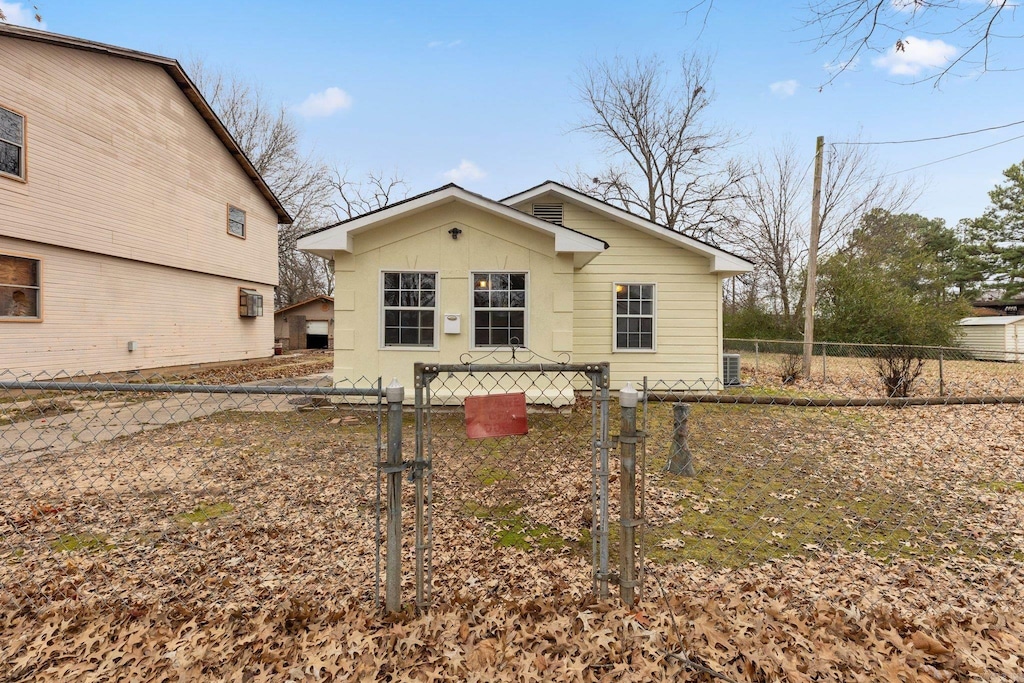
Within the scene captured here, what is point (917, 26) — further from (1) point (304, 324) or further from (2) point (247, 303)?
(1) point (304, 324)

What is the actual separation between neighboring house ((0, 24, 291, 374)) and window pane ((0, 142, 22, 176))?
0.07ft

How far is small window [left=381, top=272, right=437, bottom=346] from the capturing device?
25.3 ft

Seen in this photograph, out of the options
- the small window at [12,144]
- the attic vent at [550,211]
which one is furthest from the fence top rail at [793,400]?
the small window at [12,144]

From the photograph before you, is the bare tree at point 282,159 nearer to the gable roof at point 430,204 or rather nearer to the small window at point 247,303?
the small window at point 247,303

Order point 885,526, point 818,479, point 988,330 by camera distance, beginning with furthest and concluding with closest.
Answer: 1. point 988,330
2. point 818,479
3. point 885,526

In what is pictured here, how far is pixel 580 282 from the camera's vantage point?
980 centimetres

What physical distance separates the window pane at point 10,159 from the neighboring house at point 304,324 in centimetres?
1441

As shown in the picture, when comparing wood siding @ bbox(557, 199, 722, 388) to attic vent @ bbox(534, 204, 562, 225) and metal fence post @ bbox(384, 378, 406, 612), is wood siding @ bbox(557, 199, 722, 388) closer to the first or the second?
attic vent @ bbox(534, 204, 562, 225)

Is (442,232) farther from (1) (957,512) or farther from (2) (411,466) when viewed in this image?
(1) (957,512)

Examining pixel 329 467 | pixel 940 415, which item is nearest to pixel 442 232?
pixel 329 467

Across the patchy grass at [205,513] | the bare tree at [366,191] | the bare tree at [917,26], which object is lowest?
the patchy grass at [205,513]

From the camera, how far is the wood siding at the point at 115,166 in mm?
9352

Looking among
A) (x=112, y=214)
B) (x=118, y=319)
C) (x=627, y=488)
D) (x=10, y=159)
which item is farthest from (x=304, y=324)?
(x=627, y=488)

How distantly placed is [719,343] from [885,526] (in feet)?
21.0
